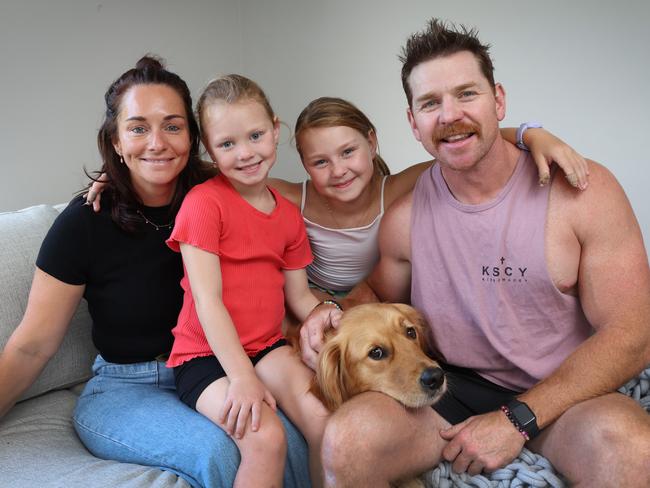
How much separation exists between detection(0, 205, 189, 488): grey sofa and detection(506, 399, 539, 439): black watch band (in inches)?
30.9

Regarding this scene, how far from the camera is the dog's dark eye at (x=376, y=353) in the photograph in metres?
1.58

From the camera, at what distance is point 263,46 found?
329 cm

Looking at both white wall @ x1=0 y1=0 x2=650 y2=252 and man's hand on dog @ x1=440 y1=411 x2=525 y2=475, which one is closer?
man's hand on dog @ x1=440 y1=411 x2=525 y2=475

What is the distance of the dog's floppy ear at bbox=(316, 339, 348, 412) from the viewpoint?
61.9 inches

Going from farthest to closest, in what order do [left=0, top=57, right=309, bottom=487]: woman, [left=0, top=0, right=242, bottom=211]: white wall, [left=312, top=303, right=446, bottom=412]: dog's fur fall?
[left=0, top=0, right=242, bottom=211]: white wall < [left=0, top=57, right=309, bottom=487]: woman < [left=312, top=303, right=446, bottom=412]: dog's fur

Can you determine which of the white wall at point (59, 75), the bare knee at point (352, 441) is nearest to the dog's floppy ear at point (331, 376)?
the bare knee at point (352, 441)

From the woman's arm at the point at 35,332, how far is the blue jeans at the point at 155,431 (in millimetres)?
188

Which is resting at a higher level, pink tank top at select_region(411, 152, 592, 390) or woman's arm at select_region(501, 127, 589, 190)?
woman's arm at select_region(501, 127, 589, 190)

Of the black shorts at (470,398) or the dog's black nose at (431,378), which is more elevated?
the dog's black nose at (431,378)

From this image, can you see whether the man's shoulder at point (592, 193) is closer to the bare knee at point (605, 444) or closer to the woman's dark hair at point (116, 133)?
the bare knee at point (605, 444)

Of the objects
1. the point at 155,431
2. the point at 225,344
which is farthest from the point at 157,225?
the point at 155,431

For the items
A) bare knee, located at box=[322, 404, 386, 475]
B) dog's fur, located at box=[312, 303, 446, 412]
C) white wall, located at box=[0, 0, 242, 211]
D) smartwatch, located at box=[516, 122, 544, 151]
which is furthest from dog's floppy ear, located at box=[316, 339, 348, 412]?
white wall, located at box=[0, 0, 242, 211]

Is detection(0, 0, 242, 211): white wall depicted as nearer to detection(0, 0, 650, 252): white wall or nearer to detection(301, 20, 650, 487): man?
detection(0, 0, 650, 252): white wall

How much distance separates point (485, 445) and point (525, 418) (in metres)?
0.11
